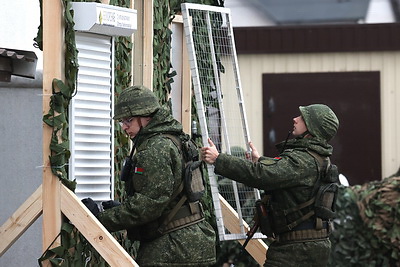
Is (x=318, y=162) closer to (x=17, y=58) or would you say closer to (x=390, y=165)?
(x=17, y=58)

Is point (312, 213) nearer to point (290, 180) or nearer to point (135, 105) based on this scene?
point (290, 180)

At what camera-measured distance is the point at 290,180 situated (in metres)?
6.59

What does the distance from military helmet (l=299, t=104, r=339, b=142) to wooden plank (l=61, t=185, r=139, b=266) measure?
1.61 meters

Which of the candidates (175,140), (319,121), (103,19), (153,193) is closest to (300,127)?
(319,121)

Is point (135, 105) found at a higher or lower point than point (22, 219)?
higher

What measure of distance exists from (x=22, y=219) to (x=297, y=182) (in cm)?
176

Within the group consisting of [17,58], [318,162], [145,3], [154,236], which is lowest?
[154,236]

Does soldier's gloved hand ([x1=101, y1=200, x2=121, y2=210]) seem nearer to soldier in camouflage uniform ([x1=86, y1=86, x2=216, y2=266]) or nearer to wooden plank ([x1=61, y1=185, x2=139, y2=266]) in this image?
soldier in camouflage uniform ([x1=86, y1=86, x2=216, y2=266])

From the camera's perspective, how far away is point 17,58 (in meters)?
6.58

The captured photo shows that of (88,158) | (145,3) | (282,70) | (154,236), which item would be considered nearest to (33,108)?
(145,3)

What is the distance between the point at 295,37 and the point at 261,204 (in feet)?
28.4

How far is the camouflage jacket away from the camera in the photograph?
6465 mm

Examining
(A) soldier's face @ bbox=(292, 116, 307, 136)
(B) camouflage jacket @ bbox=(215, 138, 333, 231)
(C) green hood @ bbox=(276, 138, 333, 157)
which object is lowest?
(B) camouflage jacket @ bbox=(215, 138, 333, 231)

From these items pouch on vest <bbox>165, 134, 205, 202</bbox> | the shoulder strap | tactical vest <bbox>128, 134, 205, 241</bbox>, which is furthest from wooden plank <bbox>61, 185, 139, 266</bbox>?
the shoulder strap
